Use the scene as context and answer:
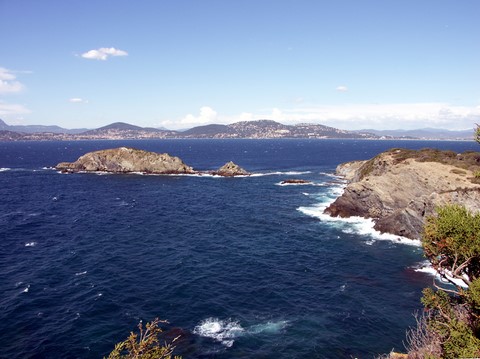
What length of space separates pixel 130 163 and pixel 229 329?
131 meters

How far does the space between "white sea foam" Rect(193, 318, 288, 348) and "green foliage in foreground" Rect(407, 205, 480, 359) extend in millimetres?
15496

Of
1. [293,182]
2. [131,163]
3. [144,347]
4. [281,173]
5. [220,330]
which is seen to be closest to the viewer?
[144,347]

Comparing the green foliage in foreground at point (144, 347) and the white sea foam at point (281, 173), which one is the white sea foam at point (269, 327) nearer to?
the green foliage in foreground at point (144, 347)

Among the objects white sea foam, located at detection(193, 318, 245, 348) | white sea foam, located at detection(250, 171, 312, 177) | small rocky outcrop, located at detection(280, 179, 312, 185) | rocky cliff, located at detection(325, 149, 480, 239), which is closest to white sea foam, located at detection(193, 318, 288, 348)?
white sea foam, located at detection(193, 318, 245, 348)

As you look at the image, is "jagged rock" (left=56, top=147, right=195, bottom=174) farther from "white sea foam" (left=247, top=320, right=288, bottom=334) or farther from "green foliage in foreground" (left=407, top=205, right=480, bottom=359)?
"green foliage in foreground" (left=407, top=205, right=480, bottom=359)

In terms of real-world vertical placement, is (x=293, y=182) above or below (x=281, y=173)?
below

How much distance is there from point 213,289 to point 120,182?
94980mm

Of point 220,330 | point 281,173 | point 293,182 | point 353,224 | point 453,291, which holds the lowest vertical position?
point 220,330

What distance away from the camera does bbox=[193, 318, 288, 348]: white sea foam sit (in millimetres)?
35625

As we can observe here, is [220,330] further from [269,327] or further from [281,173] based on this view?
[281,173]

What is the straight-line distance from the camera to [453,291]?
74.8 feet

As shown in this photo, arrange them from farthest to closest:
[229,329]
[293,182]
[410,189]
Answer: [293,182] → [410,189] → [229,329]

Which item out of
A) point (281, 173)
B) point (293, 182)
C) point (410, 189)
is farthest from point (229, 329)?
point (281, 173)

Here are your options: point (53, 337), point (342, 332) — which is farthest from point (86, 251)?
point (342, 332)
